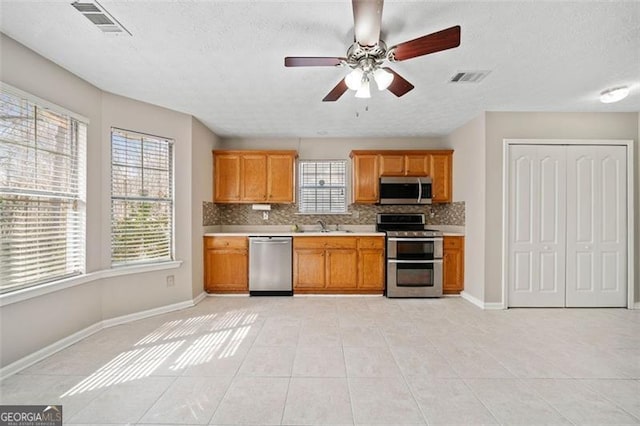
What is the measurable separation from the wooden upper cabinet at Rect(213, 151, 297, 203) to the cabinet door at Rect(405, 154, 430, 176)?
1.88 m

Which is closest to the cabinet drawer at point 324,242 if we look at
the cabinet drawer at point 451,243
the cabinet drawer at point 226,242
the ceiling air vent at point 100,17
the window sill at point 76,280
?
the cabinet drawer at point 226,242

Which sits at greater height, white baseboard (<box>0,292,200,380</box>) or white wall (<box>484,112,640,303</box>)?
white wall (<box>484,112,640,303</box>)

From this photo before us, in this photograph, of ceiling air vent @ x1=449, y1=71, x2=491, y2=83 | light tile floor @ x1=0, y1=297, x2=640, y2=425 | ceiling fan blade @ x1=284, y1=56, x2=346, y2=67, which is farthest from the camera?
ceiling air vent @ x1=449, y1=71, x2=491, y2=83

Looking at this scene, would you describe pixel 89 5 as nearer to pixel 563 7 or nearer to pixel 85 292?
pixel 85 292

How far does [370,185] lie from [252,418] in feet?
11.9

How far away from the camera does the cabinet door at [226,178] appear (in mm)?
4648

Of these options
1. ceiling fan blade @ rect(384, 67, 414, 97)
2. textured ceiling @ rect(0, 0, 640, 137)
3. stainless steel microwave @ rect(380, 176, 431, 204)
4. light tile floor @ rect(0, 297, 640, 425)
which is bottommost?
light tile floor @ rect(0, 297, 640, 425)

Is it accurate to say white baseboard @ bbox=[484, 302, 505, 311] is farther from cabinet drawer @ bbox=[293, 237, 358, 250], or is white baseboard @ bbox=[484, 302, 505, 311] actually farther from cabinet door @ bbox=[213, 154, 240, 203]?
cabinet door @ bbox=[213, 154, 240, 203]

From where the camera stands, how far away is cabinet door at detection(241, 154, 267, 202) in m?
4.68

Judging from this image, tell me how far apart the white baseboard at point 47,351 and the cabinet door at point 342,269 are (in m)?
2.86

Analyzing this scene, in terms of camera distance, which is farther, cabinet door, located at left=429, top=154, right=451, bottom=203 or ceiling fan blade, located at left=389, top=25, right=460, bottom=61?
cabinet door, located at left=429, top=154, right=451, bottom=203

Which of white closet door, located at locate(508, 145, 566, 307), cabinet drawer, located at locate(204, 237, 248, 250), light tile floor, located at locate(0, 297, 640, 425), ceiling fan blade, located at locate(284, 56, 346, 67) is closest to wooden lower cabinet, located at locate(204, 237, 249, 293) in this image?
cabinet drawer, located at locate(204, 237, 248, 250)

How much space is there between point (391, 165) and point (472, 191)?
1.26 m

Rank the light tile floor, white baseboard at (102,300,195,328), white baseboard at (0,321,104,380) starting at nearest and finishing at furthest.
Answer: the light tile floor, white baseboard at (0,321,104,380), white baseboard at (102,300,195,328)
